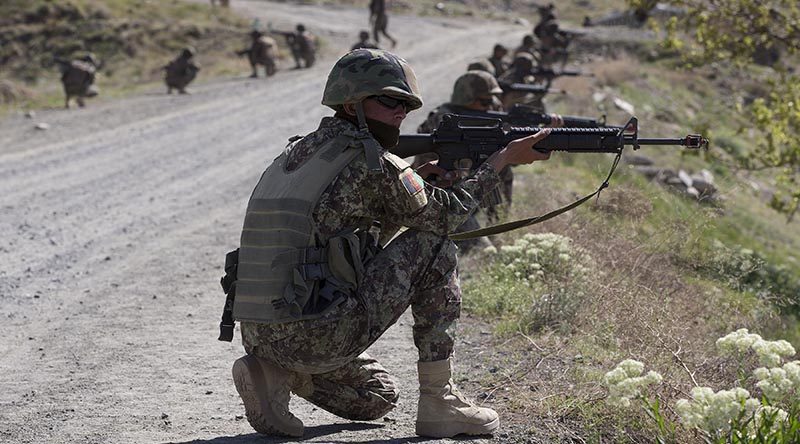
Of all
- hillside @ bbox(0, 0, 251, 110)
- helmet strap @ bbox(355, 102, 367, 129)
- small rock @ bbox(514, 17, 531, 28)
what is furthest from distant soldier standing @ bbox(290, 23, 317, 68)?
helmet strap @ bbox(355, 102, 367, 129)

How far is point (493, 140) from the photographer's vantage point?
520 centimetres

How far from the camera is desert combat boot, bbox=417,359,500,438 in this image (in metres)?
4.72

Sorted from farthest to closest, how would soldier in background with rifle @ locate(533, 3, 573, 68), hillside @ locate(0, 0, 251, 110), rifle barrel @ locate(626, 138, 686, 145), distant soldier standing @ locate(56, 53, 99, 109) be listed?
1. hillside @ locate(0, 0, 251, 110)
2. soldier in background with rifle @ locate(533, 3, 573, 68)
3. distant soldier standing @ locate(56, 53, 99, 109)
4. rifle barrel @ locate(626, 138, 686, 145)

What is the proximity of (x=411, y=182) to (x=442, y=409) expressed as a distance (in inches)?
39.3

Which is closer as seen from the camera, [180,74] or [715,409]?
[715,409]

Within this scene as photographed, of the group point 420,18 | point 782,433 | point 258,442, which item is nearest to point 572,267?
point 258,442

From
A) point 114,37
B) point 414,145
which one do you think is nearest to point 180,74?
point 114,37

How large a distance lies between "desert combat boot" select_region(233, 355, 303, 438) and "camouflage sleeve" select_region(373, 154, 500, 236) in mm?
802

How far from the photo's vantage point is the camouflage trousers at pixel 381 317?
175 inches

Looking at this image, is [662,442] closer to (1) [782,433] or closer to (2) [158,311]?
(1) [782,433]

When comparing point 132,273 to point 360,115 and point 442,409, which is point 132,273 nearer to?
point 442,409

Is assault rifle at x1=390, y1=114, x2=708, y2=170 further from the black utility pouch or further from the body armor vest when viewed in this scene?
the black utility pouch

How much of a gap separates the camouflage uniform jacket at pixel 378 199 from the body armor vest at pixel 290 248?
0.05 metres

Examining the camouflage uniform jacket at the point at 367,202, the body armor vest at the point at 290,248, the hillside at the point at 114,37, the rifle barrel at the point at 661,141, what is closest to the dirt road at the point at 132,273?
the body armor vest at the point at 290,248
